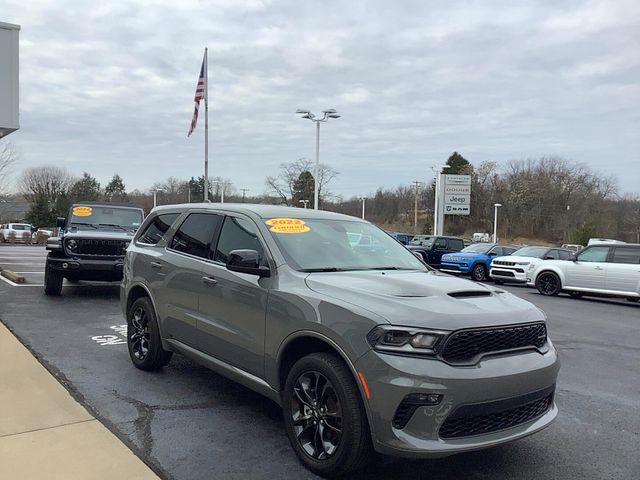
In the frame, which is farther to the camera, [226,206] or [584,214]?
[584,214]

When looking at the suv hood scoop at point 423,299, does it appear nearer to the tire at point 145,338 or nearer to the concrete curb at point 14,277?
the tire at point 145,338

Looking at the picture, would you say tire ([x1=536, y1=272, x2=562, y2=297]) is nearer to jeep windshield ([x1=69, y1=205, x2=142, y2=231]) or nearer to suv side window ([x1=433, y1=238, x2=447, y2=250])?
suv side window ([x1=433, y1=238, x2=447, y2=250])

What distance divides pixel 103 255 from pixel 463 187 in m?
44.0

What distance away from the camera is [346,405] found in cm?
330

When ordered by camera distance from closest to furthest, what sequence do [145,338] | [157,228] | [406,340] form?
1. [406,340]
2. [145,338]
3. [157,228]

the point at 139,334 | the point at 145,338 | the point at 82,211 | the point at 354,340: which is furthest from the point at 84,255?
the point at 354,340

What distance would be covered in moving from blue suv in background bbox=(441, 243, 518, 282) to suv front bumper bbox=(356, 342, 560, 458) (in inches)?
742

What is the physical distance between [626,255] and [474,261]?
22.5ft

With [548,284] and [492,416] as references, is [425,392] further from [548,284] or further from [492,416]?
[548,284]

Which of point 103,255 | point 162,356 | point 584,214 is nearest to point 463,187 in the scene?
point 584,214

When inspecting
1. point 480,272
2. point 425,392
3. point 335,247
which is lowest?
point 480,272

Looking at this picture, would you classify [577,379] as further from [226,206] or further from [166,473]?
[166,473]

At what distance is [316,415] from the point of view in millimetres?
3580

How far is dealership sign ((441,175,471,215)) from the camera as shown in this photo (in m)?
50.3
